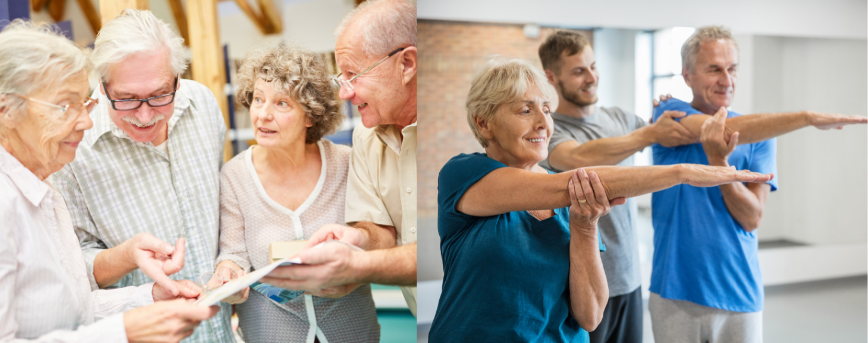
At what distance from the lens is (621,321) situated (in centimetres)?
225

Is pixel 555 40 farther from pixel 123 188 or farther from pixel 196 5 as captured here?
pixel 123 188

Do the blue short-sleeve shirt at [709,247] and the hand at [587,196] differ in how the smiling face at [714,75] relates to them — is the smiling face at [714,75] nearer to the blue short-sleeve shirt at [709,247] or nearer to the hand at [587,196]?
the blue short-sleeve shirt at [709,247]

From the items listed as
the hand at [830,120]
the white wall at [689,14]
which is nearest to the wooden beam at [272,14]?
the white wall at [689,14]

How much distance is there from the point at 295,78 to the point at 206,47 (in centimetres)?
25

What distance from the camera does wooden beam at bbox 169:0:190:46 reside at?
4.08 feet

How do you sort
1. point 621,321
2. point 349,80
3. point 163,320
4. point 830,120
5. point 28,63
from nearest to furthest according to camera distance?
1. point 28,63
2. point 163,320
3. point 349,80
4. point 830,120
5. point 621,321

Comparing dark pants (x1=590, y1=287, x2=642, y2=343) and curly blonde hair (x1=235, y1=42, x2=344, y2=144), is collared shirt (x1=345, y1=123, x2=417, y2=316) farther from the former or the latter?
dark pants (x1=590, y1=287, x2=642, y2=343)

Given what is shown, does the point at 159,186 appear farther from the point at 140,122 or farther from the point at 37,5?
the point at 37,5

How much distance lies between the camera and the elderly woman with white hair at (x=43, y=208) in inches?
37.8

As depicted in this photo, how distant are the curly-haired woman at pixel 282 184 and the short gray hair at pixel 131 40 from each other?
17 centimetres

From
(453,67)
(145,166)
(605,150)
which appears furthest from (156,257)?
(605,150)

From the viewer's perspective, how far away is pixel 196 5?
4.18 ft

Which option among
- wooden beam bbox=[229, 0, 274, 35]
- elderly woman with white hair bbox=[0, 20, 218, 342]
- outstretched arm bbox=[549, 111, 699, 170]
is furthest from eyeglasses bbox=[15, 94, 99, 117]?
outstretched arm bbox=[549, 111, 699, 170]

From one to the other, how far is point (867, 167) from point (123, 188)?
11.4ft
